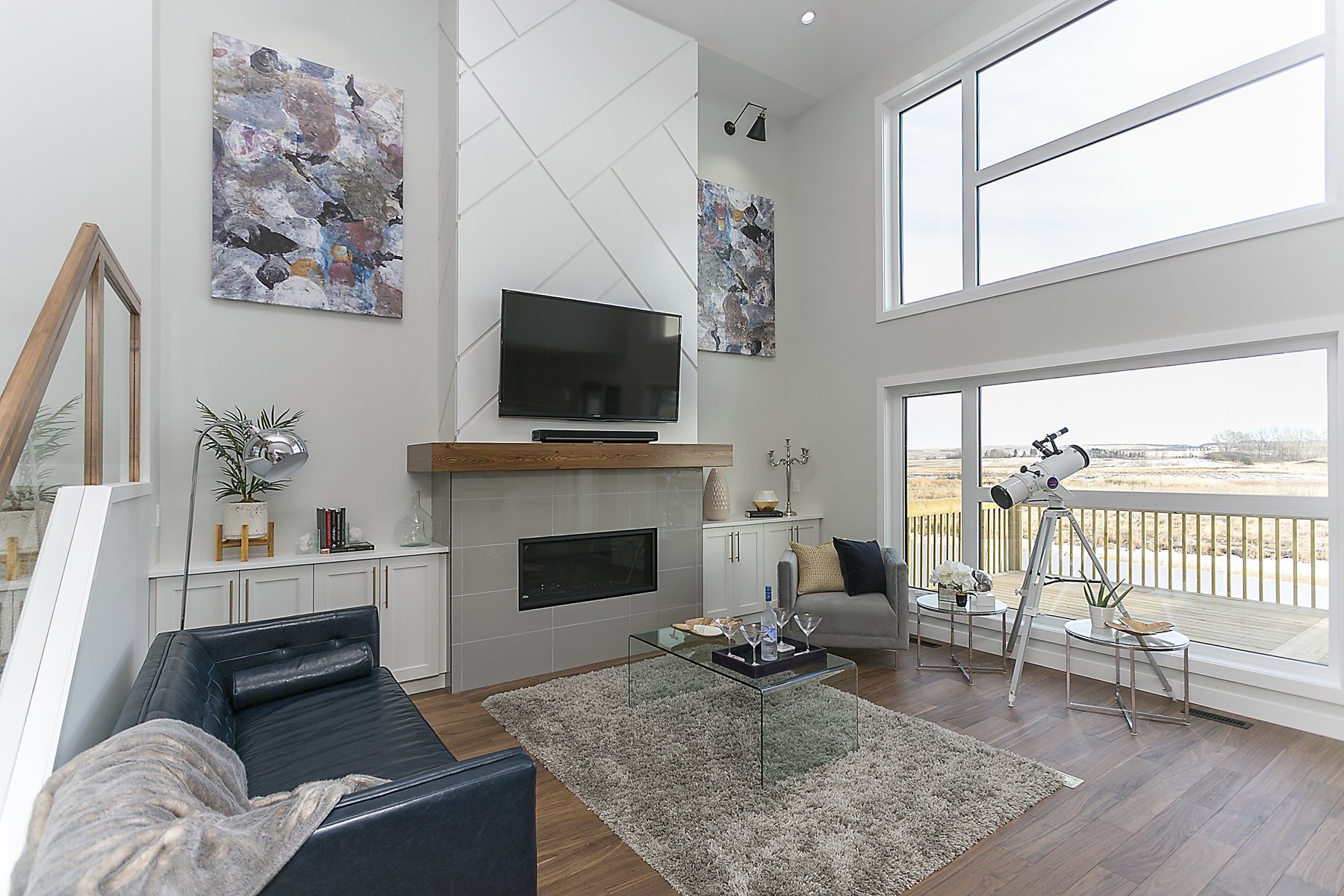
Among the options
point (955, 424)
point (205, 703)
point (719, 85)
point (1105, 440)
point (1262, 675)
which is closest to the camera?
point (205, 703)

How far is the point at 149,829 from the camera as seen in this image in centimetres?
112

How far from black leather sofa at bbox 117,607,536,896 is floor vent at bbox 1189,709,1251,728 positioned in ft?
11.3

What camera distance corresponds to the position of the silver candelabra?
585cm

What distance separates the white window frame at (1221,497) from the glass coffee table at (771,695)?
179 cm

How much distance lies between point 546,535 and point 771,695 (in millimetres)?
1669

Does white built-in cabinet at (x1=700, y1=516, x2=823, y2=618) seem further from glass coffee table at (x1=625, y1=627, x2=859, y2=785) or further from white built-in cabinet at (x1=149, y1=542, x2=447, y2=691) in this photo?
white built-in cabinet at (x1=149, y1=542, x2=447, y2=691)

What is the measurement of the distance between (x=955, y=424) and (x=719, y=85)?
331 centimetres

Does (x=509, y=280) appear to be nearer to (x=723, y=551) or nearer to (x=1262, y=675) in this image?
(x=723, y=551)

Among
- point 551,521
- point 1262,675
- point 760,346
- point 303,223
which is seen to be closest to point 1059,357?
point 1262,675

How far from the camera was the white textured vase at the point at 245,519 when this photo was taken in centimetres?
345

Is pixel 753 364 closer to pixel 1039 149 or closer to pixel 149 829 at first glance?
pixel 1039 149

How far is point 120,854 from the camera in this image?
106cm

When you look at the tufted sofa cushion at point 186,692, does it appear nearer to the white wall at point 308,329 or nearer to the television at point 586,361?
the white wall at point 308,329

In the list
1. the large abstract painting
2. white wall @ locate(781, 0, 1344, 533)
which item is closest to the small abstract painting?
white wall @ locate(781, 0, 1344, 533)
